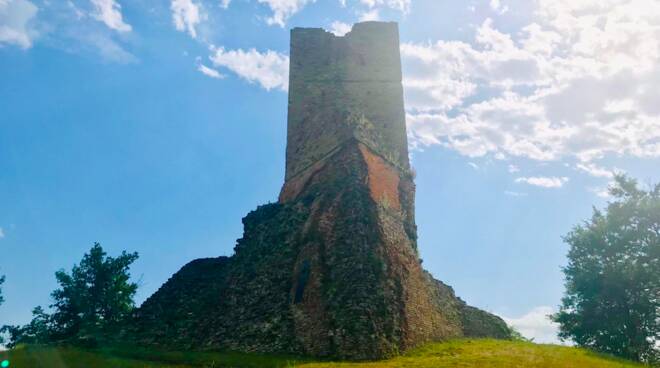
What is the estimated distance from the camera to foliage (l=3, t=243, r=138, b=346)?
3119cm

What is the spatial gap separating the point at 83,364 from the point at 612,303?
989 inches

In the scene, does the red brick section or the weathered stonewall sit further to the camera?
the red brick section

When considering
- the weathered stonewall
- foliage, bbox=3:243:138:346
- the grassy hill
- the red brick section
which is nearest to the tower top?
the weathered stonewall

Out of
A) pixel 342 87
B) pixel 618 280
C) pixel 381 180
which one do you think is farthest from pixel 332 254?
pixel 618 280

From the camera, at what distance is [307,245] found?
19.0 metres

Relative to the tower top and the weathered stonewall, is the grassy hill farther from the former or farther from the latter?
the tower top

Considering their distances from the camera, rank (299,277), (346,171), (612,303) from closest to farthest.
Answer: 1. (299,277)
2. (346,171)
3. (612,303)

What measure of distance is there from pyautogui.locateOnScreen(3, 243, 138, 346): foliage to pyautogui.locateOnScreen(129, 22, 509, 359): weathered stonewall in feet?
38.9

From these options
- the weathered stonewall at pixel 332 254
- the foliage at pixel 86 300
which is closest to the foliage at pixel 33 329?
the foliage at pixel 86 300

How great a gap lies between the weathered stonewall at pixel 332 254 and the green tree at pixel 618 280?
19.9 ft

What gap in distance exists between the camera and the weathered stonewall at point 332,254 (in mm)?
16016

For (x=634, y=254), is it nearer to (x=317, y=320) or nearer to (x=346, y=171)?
(x=346, y=171)

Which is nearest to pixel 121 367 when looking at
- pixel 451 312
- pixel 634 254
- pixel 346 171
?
pixel 346 171

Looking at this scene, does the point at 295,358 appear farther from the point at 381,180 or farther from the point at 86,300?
the point at 86,300
